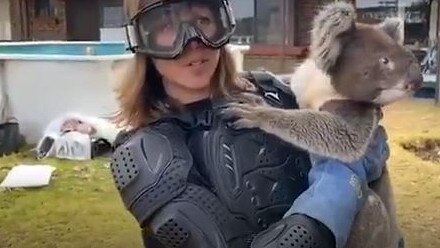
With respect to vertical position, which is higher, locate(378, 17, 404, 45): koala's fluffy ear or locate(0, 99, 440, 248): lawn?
locate(378, 17, 404, 45): koala's fluffy ear

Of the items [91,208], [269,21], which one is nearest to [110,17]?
[269,21]

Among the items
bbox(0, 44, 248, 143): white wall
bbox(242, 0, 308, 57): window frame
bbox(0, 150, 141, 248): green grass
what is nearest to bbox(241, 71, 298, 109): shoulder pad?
bbox(0, 150, 141, 248): green grass

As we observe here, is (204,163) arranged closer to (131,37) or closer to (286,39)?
(131,37)

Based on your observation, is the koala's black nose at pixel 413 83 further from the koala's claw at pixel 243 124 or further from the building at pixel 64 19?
the building at pixel 64 19

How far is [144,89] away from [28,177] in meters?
3.30

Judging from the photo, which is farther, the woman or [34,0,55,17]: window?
[34,0,55,17]: window

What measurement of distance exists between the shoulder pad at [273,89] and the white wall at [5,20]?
8.93m

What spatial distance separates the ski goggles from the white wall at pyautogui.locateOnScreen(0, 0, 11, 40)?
356 inches

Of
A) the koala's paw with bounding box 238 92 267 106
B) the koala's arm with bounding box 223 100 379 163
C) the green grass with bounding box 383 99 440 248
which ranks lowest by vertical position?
the green grass with bounding box 383 99 440 248

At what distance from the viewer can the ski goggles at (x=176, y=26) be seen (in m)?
1.37

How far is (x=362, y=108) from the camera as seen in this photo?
61.8 inches

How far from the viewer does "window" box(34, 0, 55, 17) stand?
10.1m

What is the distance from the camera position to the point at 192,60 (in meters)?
1.40

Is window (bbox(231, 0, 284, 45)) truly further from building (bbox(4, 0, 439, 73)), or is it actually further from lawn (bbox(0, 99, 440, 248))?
lawn (bbox(0, 99, 440, 248))
